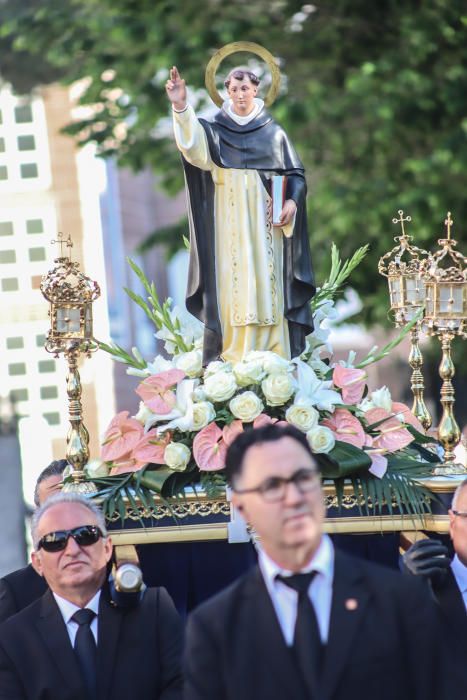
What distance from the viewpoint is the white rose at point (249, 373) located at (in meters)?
6.19

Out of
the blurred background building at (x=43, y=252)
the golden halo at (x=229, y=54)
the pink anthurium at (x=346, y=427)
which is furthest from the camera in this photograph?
the blurred background building at (x=43, y=252)

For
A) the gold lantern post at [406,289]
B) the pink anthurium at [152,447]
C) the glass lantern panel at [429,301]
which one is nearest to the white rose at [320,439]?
the pink anthurium at [152,447]

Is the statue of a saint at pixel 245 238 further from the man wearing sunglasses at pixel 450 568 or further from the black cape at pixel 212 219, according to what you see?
the man wearing sunglasses at pixel 450 568

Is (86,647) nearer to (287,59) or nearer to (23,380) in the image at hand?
(287,59)

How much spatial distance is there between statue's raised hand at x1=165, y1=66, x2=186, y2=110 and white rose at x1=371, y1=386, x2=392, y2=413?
1.56 meters

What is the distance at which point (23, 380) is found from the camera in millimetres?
21016

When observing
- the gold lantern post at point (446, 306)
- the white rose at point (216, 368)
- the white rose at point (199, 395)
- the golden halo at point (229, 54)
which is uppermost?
the golden halo at point (229, 54)

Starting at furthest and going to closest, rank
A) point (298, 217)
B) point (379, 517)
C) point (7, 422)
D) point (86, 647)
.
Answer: point (7, 422) → point (298, 217) → point (379, 517) → point (86, 647)

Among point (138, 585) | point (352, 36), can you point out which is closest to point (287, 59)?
point (352, 36)

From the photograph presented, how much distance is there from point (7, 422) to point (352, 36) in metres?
6.95

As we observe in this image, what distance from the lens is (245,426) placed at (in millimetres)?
6152

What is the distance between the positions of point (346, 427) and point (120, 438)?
3.25 ft

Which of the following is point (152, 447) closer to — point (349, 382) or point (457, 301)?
point (349, 382)

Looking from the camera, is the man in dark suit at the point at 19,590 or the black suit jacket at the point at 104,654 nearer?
the black suit jacket at the point at 104,654
